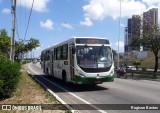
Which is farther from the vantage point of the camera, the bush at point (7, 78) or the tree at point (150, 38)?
the tree at point (150, 38)

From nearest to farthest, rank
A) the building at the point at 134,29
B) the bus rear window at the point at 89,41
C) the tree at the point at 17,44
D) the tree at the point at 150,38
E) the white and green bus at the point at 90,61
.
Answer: the white and green bus at the point at 90,61
the bus rear window at the point at 89,41
the tree at the point at 150,38
the building at the point at 134,29
the tree at the point at 17,44

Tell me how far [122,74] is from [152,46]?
22.8 feet

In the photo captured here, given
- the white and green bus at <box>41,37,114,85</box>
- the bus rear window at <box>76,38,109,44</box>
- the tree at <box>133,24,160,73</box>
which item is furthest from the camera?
the tree at <box>133,24,160,73</box>

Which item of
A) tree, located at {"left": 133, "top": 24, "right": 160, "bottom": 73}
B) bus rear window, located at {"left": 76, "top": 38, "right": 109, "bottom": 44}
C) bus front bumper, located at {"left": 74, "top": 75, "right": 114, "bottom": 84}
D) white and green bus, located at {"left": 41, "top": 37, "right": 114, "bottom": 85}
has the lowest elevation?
bus front bumper, located at {"left": 74, "top": 75, "right": 114, "bottom": 84}

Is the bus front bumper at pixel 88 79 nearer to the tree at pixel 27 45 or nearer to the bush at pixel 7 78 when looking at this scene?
the bush at pixel 7 78

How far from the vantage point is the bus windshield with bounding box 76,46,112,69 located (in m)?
18.9

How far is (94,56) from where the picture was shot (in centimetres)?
1895

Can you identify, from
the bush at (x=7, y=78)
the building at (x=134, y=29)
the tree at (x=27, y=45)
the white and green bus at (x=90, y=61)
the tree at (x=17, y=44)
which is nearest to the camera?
the bush at (x=7, y=78)

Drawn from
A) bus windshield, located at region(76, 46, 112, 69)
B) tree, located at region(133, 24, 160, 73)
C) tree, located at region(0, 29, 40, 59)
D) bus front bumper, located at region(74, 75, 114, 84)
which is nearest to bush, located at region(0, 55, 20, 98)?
bus front bumper, located at region(74, 75, 114, 84)

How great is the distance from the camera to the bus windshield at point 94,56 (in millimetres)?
18859

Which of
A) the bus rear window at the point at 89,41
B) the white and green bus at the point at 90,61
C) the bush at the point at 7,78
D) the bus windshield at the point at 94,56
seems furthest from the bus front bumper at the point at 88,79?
the bush at the point at 7,78

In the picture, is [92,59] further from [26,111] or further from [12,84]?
[26,111]

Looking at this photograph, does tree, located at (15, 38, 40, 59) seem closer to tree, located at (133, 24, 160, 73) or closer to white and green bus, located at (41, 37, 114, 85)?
tree, located at (133, 24, 160, 73)

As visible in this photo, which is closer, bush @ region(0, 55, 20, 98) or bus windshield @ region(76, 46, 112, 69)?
bush @ region(0, 55, 20, 98)
